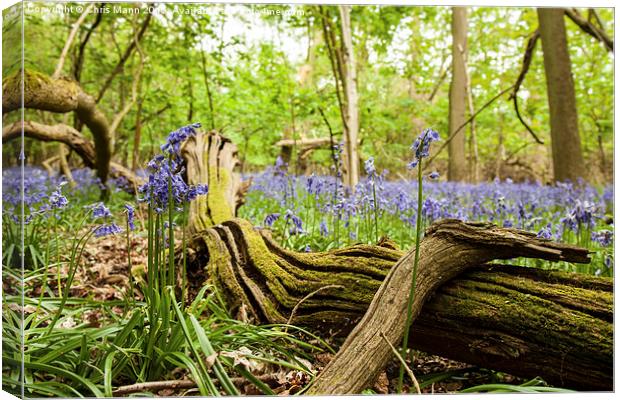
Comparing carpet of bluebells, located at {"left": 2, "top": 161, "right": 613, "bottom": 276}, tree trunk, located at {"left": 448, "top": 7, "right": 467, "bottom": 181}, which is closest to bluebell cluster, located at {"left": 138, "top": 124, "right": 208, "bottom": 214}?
carpet of bluebells, located at {"left": 2, "top": 161, "right": 613, "bottom": 276}

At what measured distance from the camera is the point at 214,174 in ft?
13.8

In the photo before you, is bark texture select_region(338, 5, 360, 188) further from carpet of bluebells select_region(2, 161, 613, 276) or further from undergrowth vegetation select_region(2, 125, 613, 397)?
undergrowth vegetation select_region(2, 125, 613, 397)

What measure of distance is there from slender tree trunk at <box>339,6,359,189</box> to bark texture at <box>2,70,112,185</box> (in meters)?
2.03

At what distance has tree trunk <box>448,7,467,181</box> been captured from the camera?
385 centimetres

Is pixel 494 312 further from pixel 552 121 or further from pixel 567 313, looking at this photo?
pixel 552 121

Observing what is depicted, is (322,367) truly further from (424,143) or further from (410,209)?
(410,209)

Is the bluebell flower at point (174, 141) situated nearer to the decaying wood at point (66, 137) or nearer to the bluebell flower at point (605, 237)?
the decaying wood at point (66, 137)

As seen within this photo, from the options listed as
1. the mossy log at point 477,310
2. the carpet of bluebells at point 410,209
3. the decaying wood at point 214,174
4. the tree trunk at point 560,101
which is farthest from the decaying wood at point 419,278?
the decaying wood at point 214,174

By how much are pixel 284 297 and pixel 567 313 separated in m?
1.24

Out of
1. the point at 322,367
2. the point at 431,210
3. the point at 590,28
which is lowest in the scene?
the point at 322,367

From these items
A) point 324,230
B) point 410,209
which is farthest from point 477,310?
point 410,209

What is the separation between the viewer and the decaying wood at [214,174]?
12.3 feet

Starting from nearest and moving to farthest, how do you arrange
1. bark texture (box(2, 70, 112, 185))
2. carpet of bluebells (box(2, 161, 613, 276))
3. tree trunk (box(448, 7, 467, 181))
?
bark texture (box(2, 70, 112, 185)), carpet of bluebells (box(2, 161, 613, 276)), tree trunk (box(448, 7, 467, 181))

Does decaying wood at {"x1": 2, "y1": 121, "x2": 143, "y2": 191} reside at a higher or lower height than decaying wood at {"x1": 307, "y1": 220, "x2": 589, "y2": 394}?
higher
